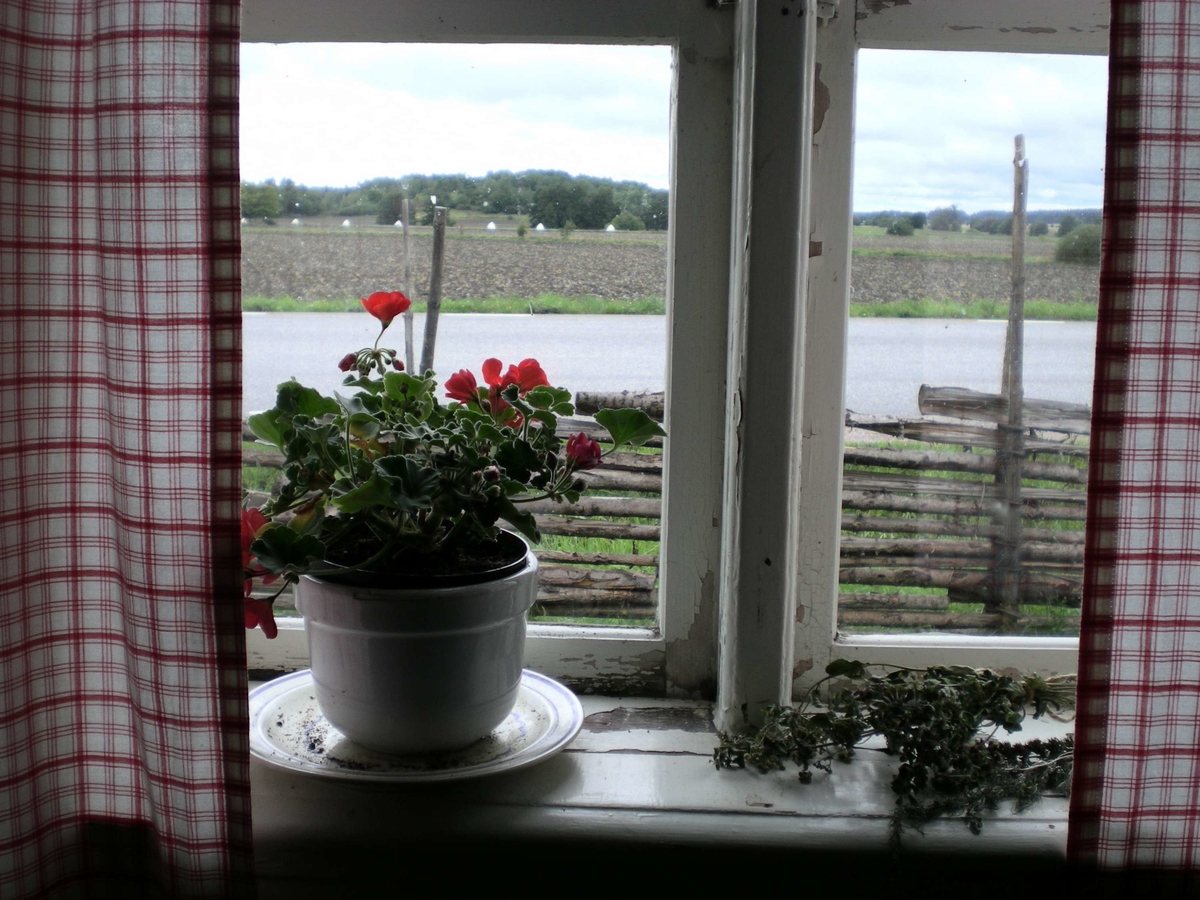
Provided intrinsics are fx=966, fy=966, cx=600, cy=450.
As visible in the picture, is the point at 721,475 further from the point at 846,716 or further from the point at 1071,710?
the point at 1071,710

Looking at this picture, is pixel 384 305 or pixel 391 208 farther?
pixel 391 208

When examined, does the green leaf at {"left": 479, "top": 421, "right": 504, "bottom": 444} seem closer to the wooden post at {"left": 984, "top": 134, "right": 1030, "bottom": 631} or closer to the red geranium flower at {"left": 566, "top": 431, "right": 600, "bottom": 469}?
the red geranium flower at {"left": 566, "top": 431, "right": 600, "bottom": 469}

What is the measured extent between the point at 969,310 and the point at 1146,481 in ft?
1.30

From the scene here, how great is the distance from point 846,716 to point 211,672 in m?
0.66

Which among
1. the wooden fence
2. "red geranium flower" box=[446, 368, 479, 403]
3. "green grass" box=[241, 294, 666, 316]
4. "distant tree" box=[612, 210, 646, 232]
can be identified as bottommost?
the wooden fence

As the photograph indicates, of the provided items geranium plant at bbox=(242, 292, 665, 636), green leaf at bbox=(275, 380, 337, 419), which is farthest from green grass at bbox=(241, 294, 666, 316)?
green leaf at bbox=(275, 380, 337, 419)

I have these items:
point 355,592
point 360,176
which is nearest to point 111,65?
point 360,176

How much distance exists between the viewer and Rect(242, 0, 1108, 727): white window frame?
101 centimetres

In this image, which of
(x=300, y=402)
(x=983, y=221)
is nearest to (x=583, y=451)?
(x=300, y=402)

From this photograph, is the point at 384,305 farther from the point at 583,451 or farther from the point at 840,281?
the point at 840,281

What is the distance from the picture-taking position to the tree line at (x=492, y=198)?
1.19m

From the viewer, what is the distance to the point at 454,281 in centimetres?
121

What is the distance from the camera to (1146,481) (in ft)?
2.78

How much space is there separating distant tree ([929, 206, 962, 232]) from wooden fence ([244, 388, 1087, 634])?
198mm
